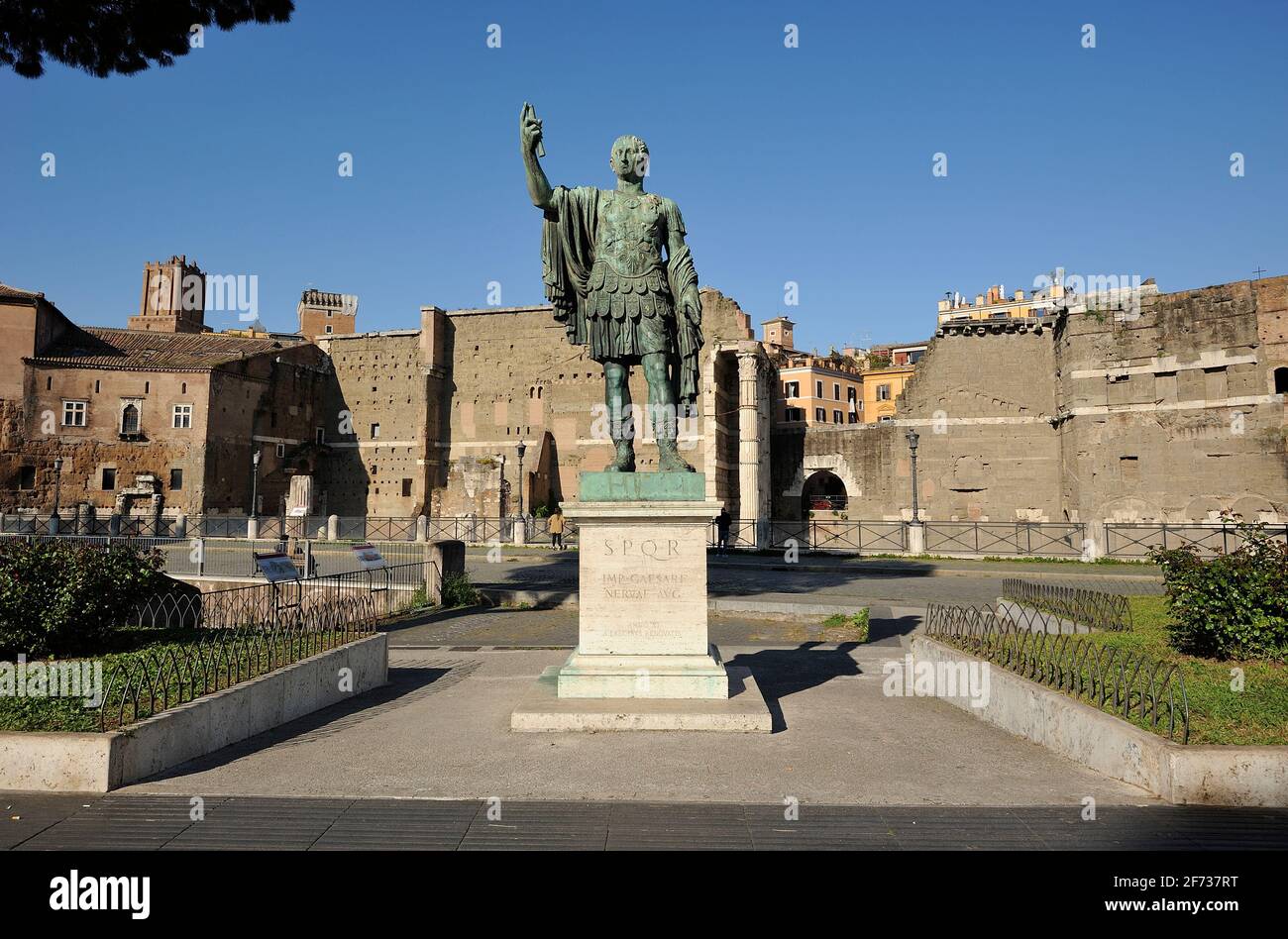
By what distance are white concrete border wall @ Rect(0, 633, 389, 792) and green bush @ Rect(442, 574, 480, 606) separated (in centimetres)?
772

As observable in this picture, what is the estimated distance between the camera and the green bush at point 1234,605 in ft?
20.4

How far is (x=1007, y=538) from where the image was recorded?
27.3 m

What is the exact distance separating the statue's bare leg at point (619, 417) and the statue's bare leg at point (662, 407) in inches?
8.1

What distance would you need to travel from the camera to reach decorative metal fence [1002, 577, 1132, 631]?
872cm

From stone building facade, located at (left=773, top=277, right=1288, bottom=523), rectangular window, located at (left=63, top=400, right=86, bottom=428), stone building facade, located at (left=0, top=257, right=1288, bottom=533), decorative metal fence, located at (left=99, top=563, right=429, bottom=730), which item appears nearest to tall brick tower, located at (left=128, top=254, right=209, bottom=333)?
stone building facade, located at (left=0, top=257, right=1288, bottom=533)

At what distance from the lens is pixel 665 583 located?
6.03 meters

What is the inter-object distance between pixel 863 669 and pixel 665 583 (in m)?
3.56

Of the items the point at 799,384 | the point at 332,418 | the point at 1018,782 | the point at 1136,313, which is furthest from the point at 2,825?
the point at 799,384

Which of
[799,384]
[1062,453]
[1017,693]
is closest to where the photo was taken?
[1017,693]

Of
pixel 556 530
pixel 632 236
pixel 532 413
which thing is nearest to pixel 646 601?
pixel 632 236
